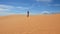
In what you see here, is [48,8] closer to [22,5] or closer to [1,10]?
[22,5]

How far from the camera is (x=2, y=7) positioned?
5.79ft

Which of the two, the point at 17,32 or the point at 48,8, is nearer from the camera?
the point at 17,32

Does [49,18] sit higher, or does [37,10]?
[37,10]

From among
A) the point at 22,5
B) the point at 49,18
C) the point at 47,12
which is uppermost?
the point at 22,5

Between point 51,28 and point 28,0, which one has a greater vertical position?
point 28,0

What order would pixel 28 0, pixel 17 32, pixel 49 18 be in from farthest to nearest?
pixel 49 18 → pixel 28 0 → pixel 17 32

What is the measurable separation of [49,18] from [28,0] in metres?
0.51

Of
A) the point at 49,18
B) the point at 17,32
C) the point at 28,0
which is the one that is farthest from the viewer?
the point at 49,18

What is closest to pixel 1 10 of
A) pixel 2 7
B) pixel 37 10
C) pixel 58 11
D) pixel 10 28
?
pixel 2 7

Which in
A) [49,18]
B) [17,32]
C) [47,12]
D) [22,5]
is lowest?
[17,32]

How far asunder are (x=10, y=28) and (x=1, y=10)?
1.03ft

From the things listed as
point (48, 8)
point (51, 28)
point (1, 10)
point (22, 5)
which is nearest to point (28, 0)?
point (22, 5)

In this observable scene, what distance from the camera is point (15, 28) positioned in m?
1.79

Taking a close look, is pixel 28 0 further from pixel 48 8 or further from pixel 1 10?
pixel 1 10
